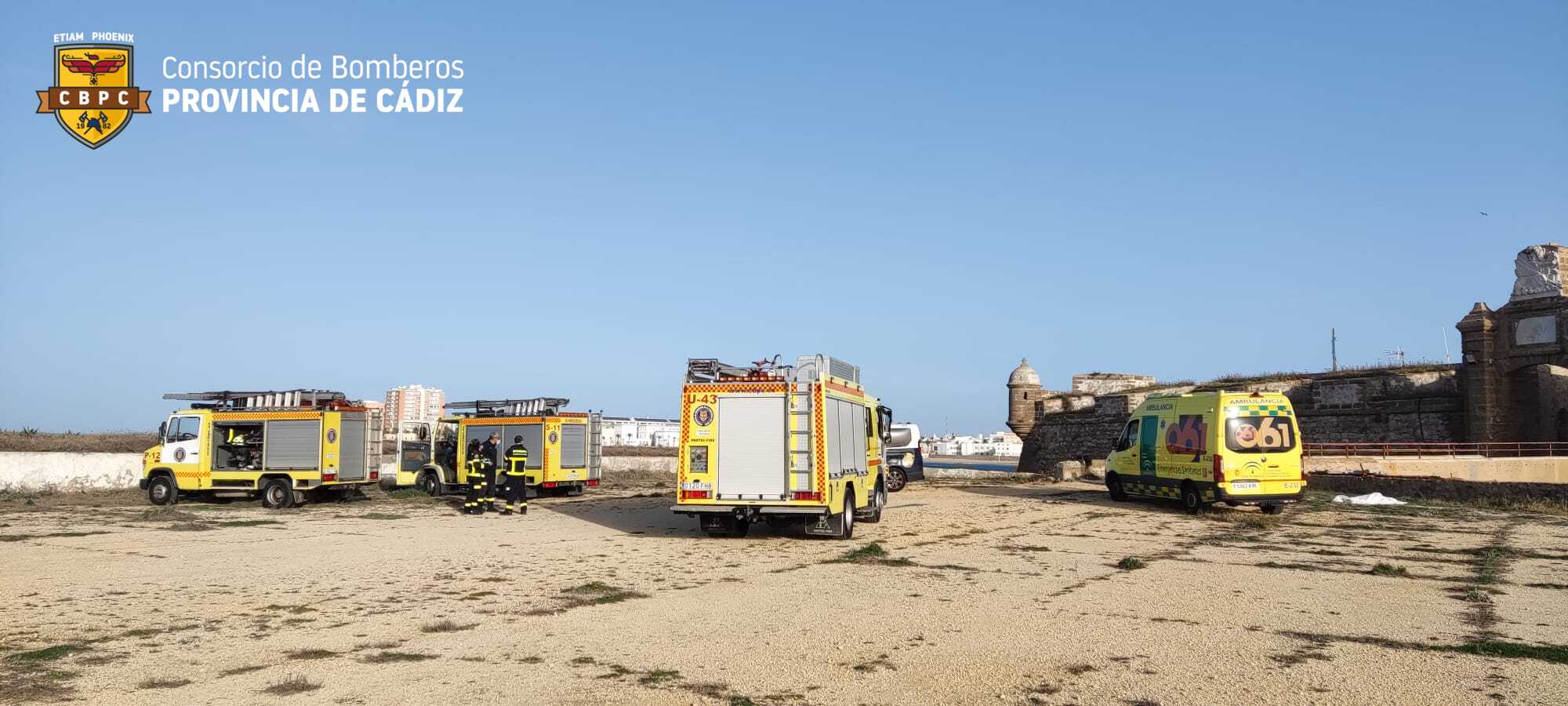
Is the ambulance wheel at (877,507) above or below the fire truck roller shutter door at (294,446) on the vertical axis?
below

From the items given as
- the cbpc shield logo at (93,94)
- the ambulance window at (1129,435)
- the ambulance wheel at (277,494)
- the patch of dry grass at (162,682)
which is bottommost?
the patch of dry grass at (162,682)

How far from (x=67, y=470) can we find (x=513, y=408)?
11404 millimetres

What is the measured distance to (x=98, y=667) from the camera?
668 cm

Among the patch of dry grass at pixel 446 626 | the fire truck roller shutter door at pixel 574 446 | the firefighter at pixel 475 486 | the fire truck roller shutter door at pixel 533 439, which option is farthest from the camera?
the fire truck roller shutter door at pixel 574 446

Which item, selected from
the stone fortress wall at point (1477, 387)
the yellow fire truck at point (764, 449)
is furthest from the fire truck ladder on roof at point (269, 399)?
the stone fortress wall at point (1477, 387)

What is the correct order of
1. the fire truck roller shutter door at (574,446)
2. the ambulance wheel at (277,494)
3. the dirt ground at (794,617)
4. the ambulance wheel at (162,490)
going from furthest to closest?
the fire truck roller shutter door at (574,446) < the ambulance wheel at (162,490) < the ambulance wheel at (277,494) < the dirt ground at (794,617)

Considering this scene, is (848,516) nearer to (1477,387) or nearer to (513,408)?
(513,408)

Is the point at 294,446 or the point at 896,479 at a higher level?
the point at 294,446

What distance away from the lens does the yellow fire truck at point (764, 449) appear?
14.7m

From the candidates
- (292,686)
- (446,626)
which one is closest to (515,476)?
(446,626)

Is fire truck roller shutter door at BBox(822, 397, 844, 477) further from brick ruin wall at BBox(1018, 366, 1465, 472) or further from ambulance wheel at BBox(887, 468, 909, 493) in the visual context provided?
brick ruin wall at BBox(1018, 366, 1465, 472)

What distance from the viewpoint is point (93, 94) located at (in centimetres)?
1897

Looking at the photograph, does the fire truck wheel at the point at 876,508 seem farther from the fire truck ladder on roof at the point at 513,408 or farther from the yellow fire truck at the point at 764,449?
the fire truck ladder on roof at the point at 513,408

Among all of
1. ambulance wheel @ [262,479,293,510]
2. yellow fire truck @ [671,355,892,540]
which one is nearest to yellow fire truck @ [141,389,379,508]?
ambulance wheel @ [262,479,293,510]
